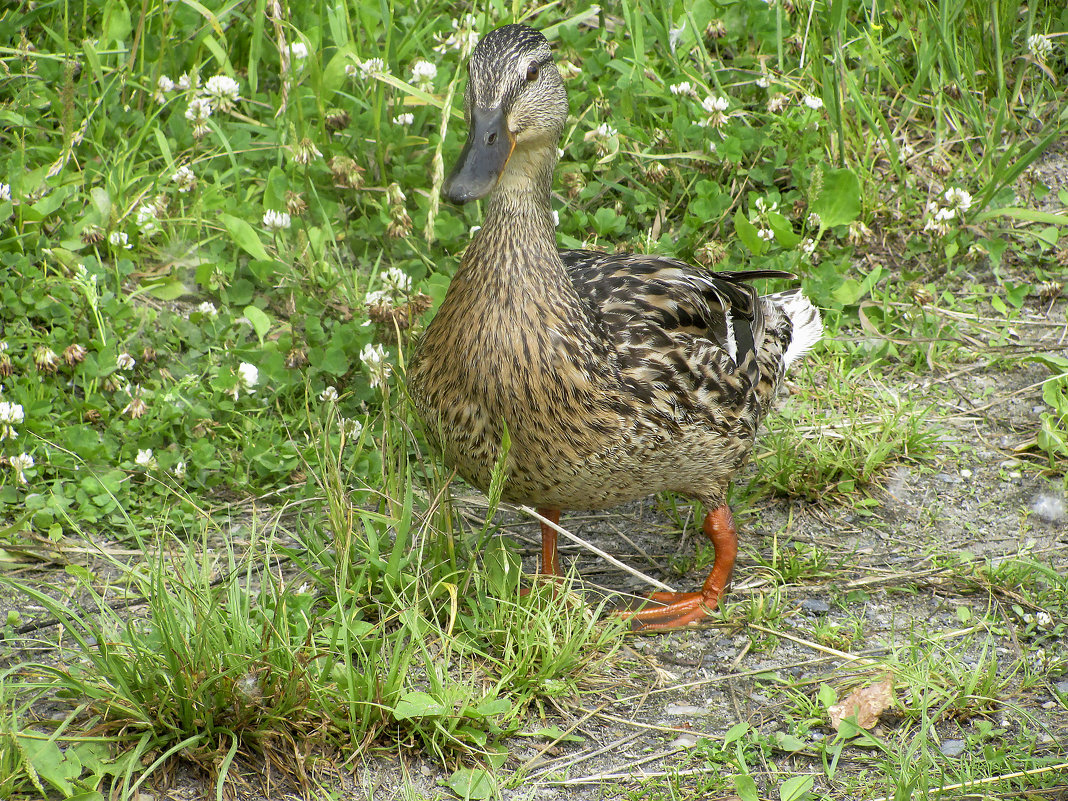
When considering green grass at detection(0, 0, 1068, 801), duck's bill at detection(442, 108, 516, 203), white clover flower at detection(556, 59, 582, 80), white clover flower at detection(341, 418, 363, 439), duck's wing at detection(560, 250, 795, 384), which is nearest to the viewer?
green grass at detection(0, 0, 1068, 801)

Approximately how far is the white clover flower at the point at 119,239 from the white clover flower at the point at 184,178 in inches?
15.2

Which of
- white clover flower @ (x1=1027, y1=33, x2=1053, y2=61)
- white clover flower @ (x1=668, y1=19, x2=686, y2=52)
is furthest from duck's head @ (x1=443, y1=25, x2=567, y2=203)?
white clover flower @ (x1=1027, y1=33, x2=1053, y2=61)

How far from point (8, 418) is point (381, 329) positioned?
1.34m

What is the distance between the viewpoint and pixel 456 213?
15.5 ft

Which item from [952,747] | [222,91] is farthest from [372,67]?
[952,747]

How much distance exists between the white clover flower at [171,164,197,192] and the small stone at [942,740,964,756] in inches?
140

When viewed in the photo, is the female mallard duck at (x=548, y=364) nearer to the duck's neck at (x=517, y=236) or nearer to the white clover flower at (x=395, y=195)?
the duck's neck at (x=517, y=236)

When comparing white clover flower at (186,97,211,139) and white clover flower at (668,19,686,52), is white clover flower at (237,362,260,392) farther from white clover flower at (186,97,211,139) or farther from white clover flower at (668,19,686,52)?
white clover flower at (668,19,686,52)

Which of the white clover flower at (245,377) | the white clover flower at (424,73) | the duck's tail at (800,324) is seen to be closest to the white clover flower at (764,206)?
the duck's tail at (800,324)

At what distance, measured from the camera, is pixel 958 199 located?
482 centimetres

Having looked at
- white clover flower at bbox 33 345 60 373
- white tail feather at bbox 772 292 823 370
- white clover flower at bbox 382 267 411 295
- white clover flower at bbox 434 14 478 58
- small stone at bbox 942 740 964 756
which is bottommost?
small stone at bbox 942 740 964 756

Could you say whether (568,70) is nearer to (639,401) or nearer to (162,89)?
(162,89)

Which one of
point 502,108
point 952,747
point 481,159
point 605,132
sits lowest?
point 952,747

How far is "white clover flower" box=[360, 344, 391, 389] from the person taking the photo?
3.60m
